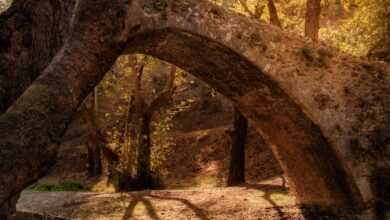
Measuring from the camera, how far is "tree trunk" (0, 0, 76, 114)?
501 cm

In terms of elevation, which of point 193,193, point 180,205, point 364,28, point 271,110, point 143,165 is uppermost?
point 364,28

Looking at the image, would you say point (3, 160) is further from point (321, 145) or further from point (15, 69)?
point (321, 145)

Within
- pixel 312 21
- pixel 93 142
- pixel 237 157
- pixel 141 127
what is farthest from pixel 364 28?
pixel 93 142

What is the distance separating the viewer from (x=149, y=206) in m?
12.9

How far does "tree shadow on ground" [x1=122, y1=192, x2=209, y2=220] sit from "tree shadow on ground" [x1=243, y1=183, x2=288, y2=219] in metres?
1.68

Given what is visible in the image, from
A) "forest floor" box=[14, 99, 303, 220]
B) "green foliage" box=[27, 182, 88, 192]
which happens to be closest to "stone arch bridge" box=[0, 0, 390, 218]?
"forest floor" box=[14, 99, 303, 220]

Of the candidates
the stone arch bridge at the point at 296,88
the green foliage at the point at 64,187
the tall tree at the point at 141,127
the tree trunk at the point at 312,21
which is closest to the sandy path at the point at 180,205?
the stone arch bridge at the point at 296,88

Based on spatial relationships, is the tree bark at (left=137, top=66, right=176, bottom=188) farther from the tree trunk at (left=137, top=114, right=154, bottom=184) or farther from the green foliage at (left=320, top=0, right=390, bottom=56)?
the green foliage at (left=320, top=0, right=390, bottom=56)

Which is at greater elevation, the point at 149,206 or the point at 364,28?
the point at 364,28

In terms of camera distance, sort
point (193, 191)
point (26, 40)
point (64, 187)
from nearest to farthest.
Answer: point (26, 40) < point (193, 191) < point (64, 187)

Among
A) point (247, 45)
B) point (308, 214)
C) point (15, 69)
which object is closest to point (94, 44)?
point (15, 69)

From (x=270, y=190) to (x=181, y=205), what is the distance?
248cm

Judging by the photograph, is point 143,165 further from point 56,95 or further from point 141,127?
point 56,95

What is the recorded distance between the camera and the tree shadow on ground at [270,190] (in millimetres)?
10953
